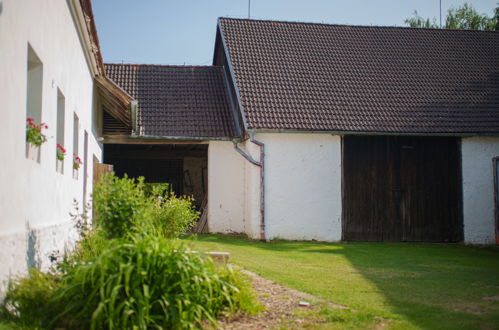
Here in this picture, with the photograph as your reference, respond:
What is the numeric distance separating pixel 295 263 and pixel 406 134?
6.27m

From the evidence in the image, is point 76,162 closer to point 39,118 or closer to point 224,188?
point 39,118

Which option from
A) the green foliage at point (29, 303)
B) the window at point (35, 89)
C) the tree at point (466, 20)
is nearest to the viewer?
the green foliage at point (29, 303)

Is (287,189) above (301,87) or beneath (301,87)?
beneath

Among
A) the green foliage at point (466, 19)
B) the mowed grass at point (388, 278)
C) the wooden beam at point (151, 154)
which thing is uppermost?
the green foliage at point (466, 19)

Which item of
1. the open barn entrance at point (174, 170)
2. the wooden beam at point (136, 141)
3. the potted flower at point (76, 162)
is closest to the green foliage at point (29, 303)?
the potted flower at point (76, 162)

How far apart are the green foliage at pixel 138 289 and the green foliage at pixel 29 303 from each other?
0.13 metres

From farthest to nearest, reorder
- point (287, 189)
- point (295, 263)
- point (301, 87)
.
Result: point (301, 87), point (287, 189), point (295, 263)

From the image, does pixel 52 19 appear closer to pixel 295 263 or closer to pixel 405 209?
pixel 295 263

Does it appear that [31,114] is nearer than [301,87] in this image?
Yes

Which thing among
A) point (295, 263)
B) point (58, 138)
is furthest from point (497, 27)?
point (58, 138)

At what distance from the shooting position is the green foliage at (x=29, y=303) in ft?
14.8

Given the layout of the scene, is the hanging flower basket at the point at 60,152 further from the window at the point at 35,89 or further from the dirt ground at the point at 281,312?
the dirt ground at the point at 281,312

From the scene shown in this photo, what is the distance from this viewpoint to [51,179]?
22.0 ft

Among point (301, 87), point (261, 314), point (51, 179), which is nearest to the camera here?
point (261, 314)
